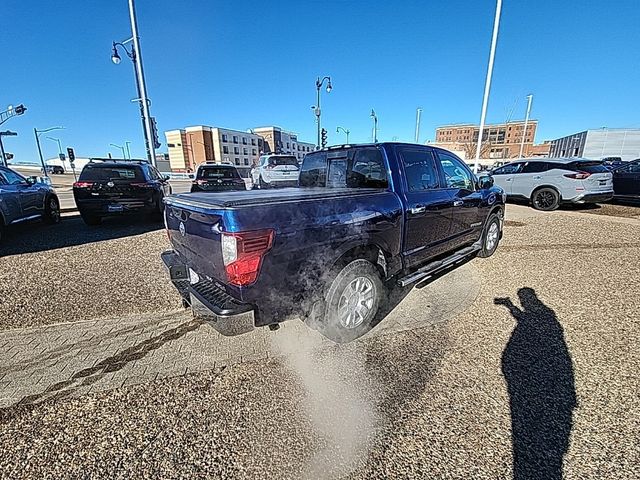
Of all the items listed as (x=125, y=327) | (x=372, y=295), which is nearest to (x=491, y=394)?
(x=372, y=295)

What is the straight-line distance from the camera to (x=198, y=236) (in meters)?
2.43

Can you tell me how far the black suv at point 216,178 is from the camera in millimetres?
11203

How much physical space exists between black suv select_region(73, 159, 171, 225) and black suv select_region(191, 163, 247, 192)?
3617 mm

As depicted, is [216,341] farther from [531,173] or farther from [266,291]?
[531,173]

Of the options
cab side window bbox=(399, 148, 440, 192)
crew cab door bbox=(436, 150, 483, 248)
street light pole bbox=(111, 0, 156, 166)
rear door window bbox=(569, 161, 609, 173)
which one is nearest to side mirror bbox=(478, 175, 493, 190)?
crew cab door bbox=(436, 150, 483, 248)

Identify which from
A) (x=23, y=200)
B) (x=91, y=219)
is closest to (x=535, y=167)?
(x=91, y=219)

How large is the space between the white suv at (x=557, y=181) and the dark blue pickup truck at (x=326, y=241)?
7895mm

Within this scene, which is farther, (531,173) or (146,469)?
(531,173)

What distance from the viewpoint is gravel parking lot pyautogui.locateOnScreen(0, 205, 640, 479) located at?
5.72 feet

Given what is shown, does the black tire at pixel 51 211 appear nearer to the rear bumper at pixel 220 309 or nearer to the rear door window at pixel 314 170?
the rear door window at pixel 314 170

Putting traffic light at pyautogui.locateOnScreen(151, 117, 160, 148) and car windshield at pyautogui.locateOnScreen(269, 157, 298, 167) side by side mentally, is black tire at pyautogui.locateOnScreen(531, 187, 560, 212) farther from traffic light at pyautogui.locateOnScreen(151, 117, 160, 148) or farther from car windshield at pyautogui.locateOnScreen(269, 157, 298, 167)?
traffic light at pyautogui.locateOnScreen(151, 117, 160, 148)

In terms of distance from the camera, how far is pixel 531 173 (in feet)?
35.3

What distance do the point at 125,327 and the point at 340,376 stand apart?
7.65 feet

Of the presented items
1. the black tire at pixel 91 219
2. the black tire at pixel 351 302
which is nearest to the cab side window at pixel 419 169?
→ the black tire at pixel 351 302
